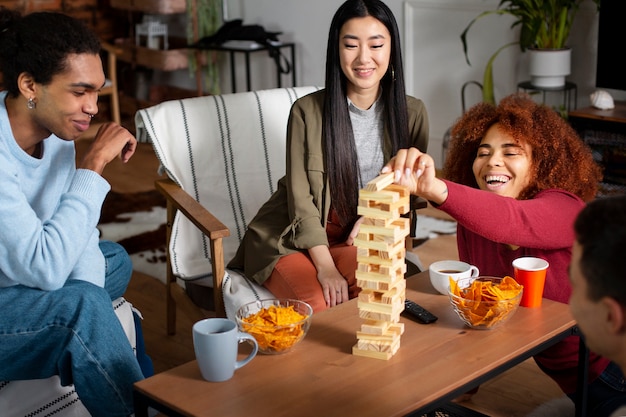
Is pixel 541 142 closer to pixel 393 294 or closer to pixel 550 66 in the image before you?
pixel 393 294

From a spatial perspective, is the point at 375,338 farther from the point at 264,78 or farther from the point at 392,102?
the point at 264,78

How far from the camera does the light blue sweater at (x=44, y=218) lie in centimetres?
185

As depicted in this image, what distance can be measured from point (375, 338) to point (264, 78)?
425cm

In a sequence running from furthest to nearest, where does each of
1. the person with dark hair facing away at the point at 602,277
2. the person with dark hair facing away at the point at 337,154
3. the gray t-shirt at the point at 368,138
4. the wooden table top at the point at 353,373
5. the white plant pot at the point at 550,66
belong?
the white plant pot at the point at 550,66 < the gray t-shirt at the point at 368,138 < the person with dark hair facing away at the point at 337,154 < the wooden table top at the point at 353,373 < the person with dark hair facing away at the point at 602,277

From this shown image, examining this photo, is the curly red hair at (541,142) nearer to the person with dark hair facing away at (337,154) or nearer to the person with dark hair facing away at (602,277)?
the person with dark hair facing away at (337,154)

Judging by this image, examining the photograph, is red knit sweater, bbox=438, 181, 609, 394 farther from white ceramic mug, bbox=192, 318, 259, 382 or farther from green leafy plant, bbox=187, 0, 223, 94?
green leafy plant, bbox=187, 0, 223, 94

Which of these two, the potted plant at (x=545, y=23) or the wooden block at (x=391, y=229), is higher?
the potted plant at (x=545, y=23)

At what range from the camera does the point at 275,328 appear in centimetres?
163

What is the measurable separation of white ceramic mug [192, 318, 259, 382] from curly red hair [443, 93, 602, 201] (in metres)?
0.92

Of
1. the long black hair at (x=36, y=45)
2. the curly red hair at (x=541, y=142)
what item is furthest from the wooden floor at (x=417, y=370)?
the long black hair at (x=36, y=45)

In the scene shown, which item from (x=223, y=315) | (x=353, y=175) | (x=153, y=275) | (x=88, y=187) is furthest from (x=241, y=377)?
(x=153, y=275)

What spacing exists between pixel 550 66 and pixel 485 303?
239 centimetres

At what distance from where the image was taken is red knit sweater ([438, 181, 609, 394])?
1.89 meters

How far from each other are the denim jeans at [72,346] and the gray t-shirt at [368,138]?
87cm
